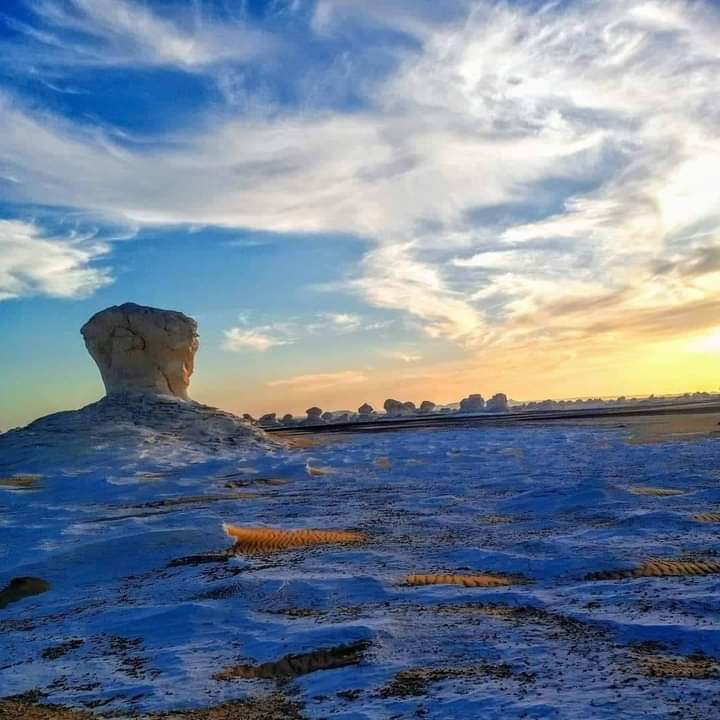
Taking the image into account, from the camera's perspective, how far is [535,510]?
13180 millimetres

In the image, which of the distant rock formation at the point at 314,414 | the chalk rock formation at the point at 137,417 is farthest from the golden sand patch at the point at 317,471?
the distant rock formation at the point at 314,414

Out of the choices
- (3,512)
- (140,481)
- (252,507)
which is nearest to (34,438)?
(140,481)

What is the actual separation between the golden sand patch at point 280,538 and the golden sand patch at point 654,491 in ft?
20.7

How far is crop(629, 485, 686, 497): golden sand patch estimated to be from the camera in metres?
14.2

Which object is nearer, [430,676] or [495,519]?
[430,676]

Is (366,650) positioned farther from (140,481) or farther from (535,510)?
(140,481)

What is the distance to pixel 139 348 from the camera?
38906 mm

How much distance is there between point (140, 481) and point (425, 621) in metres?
16.2

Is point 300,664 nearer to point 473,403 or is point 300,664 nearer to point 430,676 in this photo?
point 430,676

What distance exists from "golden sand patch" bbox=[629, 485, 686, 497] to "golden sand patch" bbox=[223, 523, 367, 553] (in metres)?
6.31

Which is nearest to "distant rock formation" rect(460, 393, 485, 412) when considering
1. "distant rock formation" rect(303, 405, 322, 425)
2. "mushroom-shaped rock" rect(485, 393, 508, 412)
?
"mushroom-shaped rock" rect(485, 393, 508, 412)

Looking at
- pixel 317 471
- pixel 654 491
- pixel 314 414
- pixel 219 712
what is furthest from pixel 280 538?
pixel 314 414

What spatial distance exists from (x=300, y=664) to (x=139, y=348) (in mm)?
35243

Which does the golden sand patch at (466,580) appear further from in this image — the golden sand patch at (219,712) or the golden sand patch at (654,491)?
the golden sand patch at (654,491)
